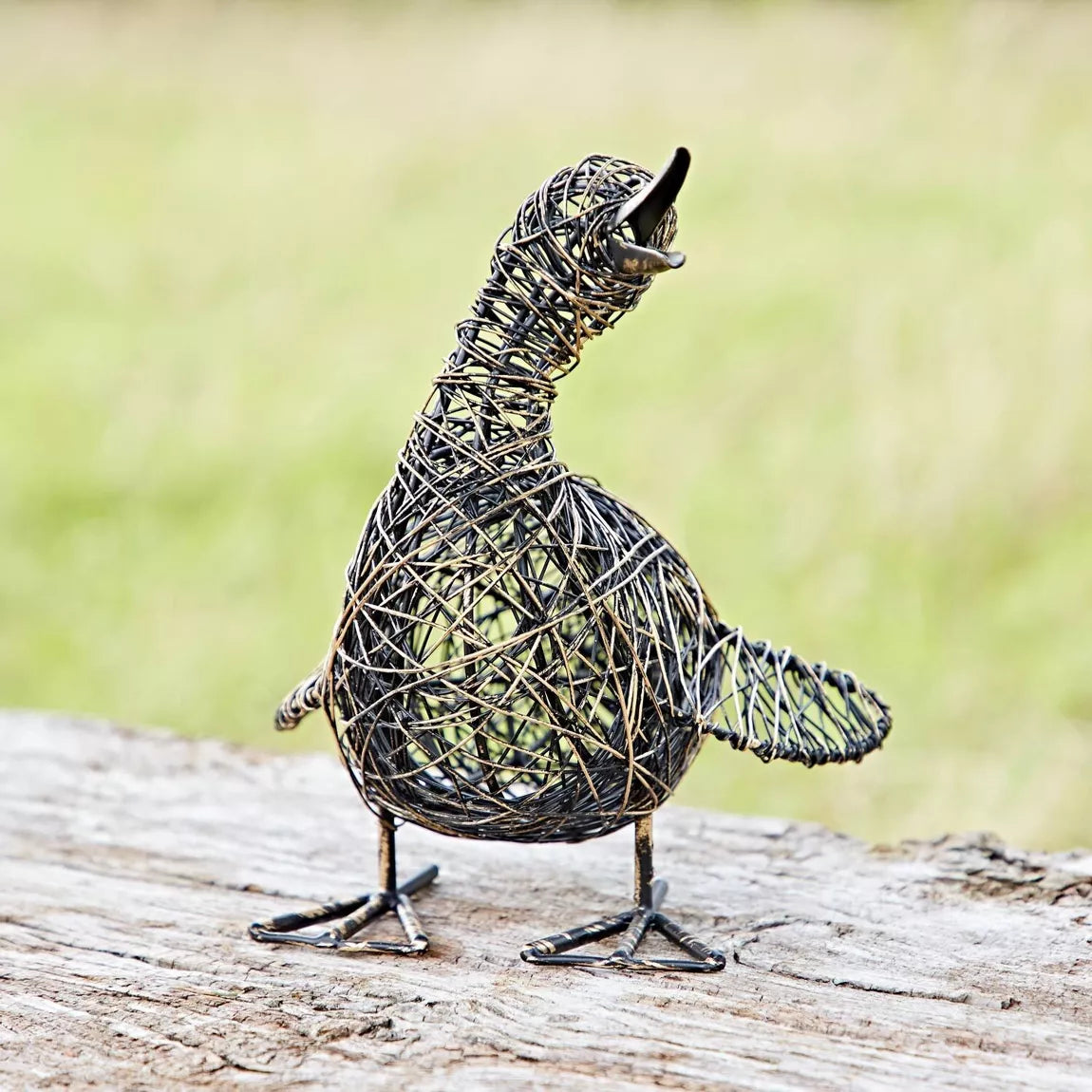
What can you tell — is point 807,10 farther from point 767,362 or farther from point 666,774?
point 666,774

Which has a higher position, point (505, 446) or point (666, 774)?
point (505, 446)

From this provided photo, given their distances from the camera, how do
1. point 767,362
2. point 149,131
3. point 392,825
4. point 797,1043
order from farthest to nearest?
point 149,131 < point 767,362 < point 392,825 < point 797,1043

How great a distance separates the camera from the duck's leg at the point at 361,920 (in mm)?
1396

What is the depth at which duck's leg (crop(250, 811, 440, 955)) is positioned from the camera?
4.58 feet

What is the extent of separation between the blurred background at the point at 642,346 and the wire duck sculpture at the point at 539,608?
4.12 feet

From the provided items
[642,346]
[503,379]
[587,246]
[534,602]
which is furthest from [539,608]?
[642,346]

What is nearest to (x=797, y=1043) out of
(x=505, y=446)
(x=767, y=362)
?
(x=505, y=446)

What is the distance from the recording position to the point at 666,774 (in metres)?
1.33

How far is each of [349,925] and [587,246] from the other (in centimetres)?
74

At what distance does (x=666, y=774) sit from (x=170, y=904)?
0.62 metres

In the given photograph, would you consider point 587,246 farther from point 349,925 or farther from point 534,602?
point 349,925

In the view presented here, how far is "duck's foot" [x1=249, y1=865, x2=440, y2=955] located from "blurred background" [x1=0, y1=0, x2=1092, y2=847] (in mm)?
1187

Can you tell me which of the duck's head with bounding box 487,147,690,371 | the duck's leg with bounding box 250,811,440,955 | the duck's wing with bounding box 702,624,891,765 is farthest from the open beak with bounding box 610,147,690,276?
the duck's leg with bounding box 250,811,440,955

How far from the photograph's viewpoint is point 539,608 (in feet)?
4.13
